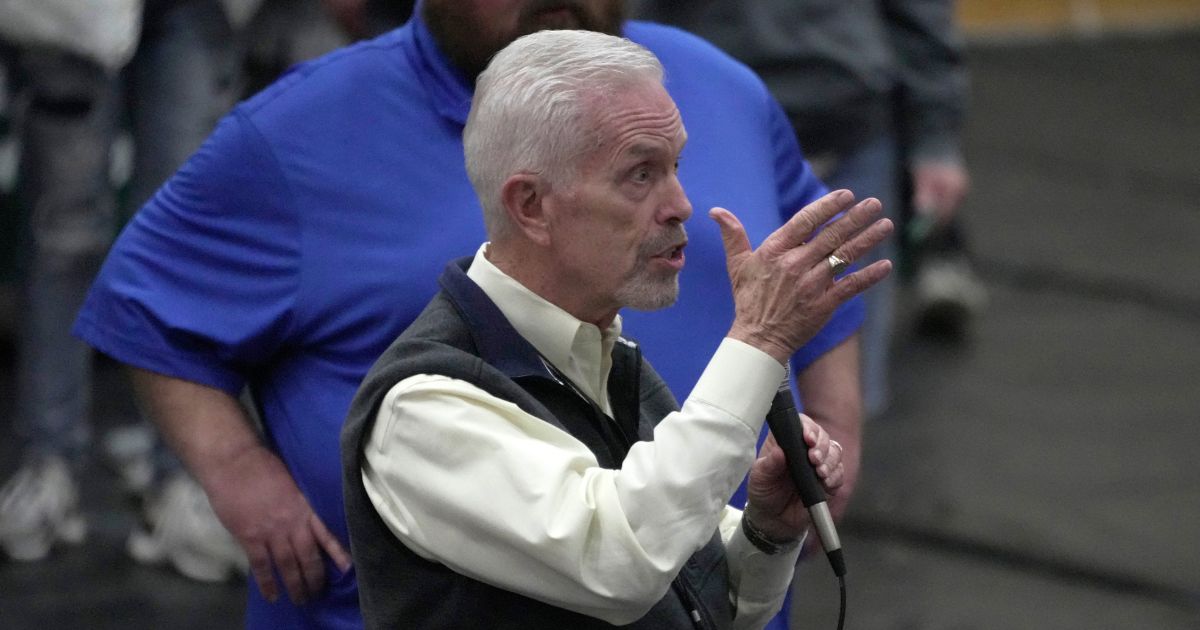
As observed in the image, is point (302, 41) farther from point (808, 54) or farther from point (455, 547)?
point (455, 547)

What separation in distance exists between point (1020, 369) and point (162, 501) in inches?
121

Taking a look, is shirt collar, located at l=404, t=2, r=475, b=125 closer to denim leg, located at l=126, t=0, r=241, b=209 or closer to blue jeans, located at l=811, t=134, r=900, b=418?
blue jeans, located at l=811, t=134, r=900, b=418

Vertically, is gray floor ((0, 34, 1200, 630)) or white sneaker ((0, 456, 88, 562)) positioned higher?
white sneaker ((0, 456, 88, 562))

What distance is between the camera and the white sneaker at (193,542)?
4.28 meters

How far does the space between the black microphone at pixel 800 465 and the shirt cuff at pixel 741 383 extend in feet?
0.55

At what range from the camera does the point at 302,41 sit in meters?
4.79

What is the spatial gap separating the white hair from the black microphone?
0.32 m

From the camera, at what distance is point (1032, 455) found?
5.60m

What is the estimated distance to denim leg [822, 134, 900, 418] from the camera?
4488 mm

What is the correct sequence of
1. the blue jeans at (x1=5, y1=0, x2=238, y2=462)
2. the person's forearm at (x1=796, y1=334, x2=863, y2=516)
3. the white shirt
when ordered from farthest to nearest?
the blue jeans at (x1=5, y1=0, x2=238, y2=462) → the person's forearm at (x1=796, y1=334, x2=863, y2=516) → the white shirt

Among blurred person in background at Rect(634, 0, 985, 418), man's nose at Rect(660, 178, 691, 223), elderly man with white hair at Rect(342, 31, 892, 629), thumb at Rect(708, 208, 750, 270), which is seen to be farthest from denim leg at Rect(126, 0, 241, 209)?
thumb at Rect(708, 208, 750, 270)

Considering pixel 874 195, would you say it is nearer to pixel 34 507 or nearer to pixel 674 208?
pixel 34 507

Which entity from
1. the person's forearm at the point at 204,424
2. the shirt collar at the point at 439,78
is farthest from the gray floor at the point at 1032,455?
the shirt collar at the point at 439,78

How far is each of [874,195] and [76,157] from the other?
5.69 ft
